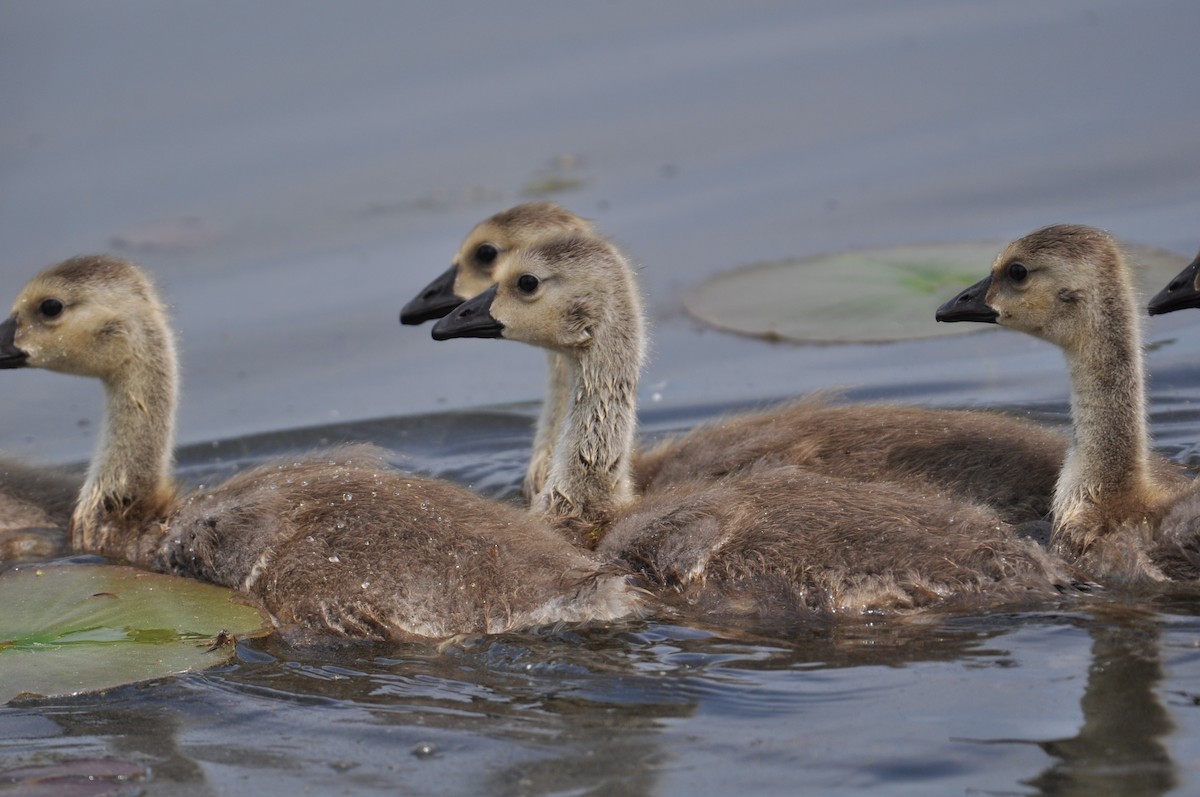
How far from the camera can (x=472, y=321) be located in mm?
7008

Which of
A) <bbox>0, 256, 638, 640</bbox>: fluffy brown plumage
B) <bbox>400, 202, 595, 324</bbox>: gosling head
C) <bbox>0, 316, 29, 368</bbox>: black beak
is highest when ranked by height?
<bbox>400, 202, 595, 324</bbox>: gosling head

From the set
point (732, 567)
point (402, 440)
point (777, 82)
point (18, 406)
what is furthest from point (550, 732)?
point (777, 82)

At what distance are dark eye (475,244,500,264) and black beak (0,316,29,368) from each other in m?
1.93

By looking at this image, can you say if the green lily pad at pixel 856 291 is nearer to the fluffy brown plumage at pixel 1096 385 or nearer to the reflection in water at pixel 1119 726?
the fluffy brown plumage at pixel 1096 385

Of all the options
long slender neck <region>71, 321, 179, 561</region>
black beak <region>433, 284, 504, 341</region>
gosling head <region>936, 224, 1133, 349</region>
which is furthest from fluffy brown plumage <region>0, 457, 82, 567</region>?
gosling head <region>936, 224, 1133, 349</region>

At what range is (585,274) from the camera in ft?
22.7

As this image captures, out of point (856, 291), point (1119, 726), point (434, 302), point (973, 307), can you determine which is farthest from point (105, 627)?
point (856, 291)

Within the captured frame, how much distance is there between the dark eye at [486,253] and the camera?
7957 millimetres

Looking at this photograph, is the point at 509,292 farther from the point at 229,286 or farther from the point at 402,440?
the point at 229,286

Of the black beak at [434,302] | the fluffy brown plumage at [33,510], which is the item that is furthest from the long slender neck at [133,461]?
the black beak at [434,302]

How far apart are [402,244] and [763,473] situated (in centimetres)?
417

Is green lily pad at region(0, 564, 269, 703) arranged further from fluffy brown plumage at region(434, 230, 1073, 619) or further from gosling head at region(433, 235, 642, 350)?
gosling head at region(433, 235, 642, 350)

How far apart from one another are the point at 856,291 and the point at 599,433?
234cm

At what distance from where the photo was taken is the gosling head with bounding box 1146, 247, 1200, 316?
253 inches
